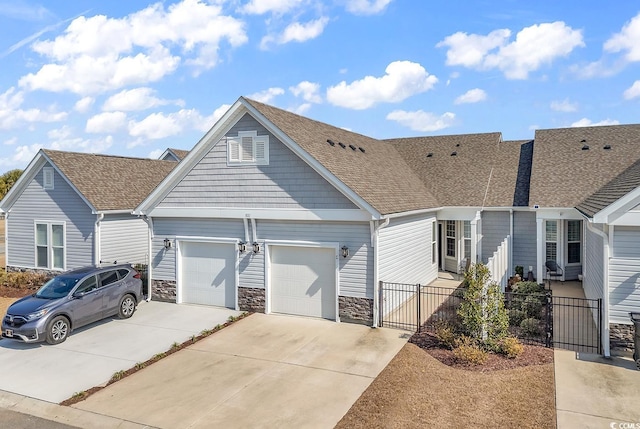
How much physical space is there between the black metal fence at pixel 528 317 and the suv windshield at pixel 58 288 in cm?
881

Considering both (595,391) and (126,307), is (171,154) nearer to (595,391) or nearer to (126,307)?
(126,307)

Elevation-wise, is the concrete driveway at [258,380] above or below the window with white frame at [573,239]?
below

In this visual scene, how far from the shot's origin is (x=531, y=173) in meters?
20.2

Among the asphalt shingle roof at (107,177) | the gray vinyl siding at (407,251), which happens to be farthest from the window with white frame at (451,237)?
the asphalt shingle roof at (107,177)

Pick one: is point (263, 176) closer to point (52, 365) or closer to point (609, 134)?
point (52, 365)

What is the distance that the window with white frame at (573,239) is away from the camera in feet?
62.9

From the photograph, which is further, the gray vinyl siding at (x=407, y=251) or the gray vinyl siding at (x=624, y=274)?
the gray vinyl siding at (x=407, y=251)

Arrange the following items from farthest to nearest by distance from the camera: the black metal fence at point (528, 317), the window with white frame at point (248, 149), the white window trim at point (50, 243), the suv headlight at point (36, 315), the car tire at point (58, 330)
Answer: the white window trim at point (50, 243), the window with white frame at point (248, 149), the car tire at point (58, 330), the suv headlight at point (36, 315), the black metal fence at point (528, 317)

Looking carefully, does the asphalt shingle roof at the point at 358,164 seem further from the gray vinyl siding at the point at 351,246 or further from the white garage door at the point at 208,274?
the white garage door at the point at 208,274

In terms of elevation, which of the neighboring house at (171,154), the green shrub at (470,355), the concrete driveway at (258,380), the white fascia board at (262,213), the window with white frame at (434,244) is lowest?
the concrete driveway at (258,380)

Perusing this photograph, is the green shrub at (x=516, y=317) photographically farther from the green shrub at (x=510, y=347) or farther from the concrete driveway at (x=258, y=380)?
the concrete driveway at (x=258, y=380)

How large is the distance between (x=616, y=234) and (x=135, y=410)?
11114 millimetres

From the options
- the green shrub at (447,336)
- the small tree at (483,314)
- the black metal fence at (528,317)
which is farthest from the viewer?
the black metal fence at (528,317)

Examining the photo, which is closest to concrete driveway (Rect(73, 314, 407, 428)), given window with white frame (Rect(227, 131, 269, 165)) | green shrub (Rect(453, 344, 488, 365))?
green shrub (Rect(453, 344, 488, 365))
